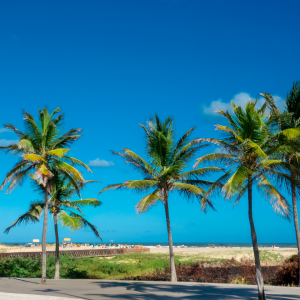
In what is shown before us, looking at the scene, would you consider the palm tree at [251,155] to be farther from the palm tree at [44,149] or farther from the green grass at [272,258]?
the green grass at [272,258]

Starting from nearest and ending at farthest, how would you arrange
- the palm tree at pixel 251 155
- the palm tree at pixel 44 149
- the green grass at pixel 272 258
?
1. the palm tree at pixel 251 155
2. the palm tree at pixel 44 149
3. the green grass at pixel 272 258

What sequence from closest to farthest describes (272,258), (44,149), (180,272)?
(44,149), (180,272), (272,258)

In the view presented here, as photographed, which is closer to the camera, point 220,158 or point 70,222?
point 220,158

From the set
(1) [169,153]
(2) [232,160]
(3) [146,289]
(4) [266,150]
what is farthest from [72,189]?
(4) [266,150]

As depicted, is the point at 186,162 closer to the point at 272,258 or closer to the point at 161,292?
the point at 161,292

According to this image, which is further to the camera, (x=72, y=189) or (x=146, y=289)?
(x=72, y=189)

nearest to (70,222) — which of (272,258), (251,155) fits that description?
(251,155)

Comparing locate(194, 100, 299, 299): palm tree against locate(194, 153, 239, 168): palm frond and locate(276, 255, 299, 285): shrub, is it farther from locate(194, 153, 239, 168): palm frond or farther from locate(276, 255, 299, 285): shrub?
locate(276, 255, 299, 285): shrub

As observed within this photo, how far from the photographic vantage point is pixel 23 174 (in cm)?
1695

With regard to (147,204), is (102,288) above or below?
below

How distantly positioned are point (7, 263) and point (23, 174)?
403 inches

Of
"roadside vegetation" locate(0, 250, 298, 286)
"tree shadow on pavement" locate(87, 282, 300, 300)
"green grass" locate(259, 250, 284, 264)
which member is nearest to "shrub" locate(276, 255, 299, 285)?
"roadside vegetation" locate(0, 250, 298, 286)

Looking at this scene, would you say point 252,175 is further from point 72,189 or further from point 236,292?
point 72,189

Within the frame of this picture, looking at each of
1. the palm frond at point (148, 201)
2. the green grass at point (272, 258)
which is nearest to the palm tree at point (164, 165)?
the palm frond at point (148, 201)
